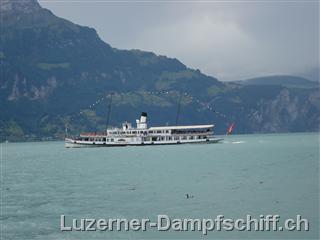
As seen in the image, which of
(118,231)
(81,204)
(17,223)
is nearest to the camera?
(118,231)

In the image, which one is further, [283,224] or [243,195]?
[243,195]

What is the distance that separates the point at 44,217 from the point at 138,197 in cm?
A: 1475

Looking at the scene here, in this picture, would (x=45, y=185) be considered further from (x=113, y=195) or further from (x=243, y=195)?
(x=243, y=195)

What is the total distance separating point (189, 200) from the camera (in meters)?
64.8

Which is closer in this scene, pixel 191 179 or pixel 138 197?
pixel 138 197

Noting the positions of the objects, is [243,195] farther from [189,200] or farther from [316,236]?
[316,236]

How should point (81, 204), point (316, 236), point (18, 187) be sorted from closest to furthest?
1. point (316, 236)
2. point (81, 204)
3. point (18, 187)

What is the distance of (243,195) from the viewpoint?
6731cm

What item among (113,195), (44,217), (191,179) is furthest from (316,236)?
(191,179)

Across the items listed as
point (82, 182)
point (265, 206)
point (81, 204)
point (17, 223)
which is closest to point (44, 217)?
point (17, 223)

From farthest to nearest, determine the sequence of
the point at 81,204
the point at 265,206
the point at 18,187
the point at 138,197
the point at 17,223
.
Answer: the point at 18,187, the point at 138,197, the point at 81,204, the point at 265,206, the point at 17,223

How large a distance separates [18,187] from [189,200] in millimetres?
31668

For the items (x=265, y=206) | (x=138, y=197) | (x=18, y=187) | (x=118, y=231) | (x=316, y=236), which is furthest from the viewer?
(x=18, y=187)

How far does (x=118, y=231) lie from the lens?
49.7 m
